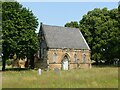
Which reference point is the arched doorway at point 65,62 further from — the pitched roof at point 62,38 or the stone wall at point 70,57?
the pitched roof at point 62,38

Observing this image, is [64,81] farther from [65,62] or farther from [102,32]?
[102,32]

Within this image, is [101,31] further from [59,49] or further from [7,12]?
[7,12]

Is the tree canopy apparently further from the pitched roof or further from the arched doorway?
the arched doorway

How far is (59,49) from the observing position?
201 feet

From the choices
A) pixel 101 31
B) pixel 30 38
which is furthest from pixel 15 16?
pixel 101 31

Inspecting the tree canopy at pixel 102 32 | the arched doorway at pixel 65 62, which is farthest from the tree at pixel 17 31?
A: the tree canopy at pixel 102 32

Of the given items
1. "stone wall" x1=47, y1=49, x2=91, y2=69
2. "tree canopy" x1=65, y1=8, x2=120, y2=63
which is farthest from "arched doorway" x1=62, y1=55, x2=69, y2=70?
"tree canopy" x1=65, y1=8, x2=120, y2=63

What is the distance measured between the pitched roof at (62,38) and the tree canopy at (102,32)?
7.49 m

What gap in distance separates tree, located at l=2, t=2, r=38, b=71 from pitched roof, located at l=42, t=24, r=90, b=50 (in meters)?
8.81

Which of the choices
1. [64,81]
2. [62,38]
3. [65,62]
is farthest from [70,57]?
[64,81]

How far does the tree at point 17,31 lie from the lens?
47906mm

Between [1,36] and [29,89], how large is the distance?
101 ft

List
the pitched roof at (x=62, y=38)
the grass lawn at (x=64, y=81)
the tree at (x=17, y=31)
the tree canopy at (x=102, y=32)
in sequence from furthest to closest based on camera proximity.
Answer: the tree canopy at (x=102, y=32), the pitched roof at (x=62, y=38), the tree at (x=17, y=31), the grass lawn at (x=64, y=81)

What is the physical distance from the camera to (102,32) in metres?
73.9
